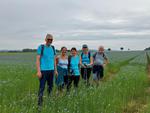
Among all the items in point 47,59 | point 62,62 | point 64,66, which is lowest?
point 64,66

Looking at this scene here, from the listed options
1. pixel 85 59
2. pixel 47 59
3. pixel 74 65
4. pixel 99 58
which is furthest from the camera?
pixel 99 58

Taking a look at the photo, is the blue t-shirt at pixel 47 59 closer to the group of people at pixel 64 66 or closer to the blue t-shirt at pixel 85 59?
the group of people at pixel 64 66

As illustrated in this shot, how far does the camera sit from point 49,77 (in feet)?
31.1

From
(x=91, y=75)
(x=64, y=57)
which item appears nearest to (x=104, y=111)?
(x=64, y=57)

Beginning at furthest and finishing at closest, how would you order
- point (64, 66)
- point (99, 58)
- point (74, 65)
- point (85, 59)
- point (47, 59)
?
point (99, 58) → point (85, 59) → point (74, 65) → point (64, 66) → point (47, 59)

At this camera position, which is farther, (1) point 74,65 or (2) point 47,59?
(1) point 74,65

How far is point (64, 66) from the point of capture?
10797mm

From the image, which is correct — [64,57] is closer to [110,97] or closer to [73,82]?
[73,82]

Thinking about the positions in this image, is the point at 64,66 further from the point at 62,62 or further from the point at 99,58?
the point at 99,58

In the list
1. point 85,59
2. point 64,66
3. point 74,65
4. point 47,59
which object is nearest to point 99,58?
point 85,59

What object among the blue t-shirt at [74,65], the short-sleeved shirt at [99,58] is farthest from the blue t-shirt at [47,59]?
the short-sleeved shirt at [99,58]

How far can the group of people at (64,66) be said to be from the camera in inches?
367

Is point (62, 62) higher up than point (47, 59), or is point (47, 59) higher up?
point (47, 59)

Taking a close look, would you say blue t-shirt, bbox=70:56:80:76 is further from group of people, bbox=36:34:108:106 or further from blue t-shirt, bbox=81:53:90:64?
blue t-shirt, bbox=81:53:90:64
